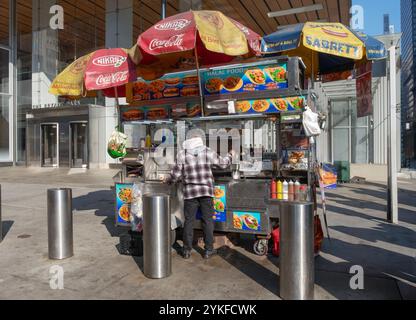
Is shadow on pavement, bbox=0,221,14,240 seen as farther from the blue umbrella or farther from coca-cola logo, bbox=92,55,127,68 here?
the blue umbrella

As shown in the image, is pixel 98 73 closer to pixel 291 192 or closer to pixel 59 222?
pixel 59 222

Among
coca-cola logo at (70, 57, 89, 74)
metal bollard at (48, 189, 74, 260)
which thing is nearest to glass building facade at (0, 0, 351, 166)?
coca-cola logo at (70, 57, 89, 74)

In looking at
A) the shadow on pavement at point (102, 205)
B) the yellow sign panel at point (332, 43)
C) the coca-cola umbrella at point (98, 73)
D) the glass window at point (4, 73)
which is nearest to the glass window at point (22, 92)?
the glass window at point (4, 73)

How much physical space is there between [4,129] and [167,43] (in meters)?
19.7

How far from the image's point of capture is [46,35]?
65.0 ft

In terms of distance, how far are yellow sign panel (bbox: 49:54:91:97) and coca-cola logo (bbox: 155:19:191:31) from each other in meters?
1.60

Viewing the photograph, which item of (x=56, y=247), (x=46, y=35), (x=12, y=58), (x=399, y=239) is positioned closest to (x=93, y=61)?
(x=56, y=247)

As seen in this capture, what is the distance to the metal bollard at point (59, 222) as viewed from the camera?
4.54 m

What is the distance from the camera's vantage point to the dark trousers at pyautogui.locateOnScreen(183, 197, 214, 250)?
4.54 meters

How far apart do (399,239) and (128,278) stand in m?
4.42

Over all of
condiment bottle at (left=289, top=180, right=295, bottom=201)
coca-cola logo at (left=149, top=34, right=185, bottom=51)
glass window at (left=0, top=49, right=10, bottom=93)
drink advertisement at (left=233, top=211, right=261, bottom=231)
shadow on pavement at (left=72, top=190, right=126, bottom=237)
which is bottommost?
shadow on pavement at (left=72, top=190, right=126, bottom=237)

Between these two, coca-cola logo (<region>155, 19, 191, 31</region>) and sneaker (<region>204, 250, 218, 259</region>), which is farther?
sneaker (<region>204, 250, 218, 259</region>)

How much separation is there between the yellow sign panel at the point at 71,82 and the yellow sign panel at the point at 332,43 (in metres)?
3.44

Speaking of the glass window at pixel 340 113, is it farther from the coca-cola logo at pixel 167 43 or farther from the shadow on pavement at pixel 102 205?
the coca-cola logo at pixel 167 43
